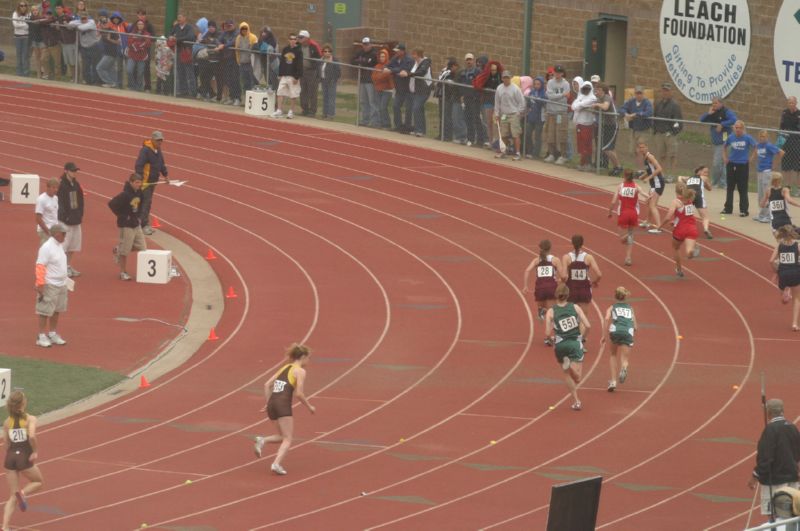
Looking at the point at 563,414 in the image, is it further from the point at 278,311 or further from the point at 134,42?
the point at 134,42

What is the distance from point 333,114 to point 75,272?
12.3 m

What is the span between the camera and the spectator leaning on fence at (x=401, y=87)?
3366 centimetres

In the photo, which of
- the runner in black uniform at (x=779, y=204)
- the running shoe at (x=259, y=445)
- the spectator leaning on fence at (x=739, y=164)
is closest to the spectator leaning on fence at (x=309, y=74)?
the spectator leaning on fence at (x=739, y=164)

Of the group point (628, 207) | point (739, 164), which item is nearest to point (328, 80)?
point (739, 164)

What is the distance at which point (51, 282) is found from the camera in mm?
20938

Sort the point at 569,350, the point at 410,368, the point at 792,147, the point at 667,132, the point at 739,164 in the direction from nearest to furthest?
the point at 569,350 → the point at 410,368 → the point at 739,164 → the point at 792,147 → the point at 667,132

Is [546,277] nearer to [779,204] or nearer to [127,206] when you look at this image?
[779,204]

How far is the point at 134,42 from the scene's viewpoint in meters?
37.3

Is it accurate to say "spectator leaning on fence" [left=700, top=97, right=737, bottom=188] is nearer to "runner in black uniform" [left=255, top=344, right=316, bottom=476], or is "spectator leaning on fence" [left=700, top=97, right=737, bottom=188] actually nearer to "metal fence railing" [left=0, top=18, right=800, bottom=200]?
"metal fence railing" [left=0, top=18, right=800, bottom=200]

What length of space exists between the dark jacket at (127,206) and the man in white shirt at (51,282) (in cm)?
316

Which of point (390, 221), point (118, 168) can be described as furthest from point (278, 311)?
Answer: point (118, 168)

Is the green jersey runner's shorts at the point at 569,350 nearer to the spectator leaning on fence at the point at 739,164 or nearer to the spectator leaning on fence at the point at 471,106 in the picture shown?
the spectator leaning on fence at the point at 739,164

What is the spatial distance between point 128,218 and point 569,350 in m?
8.36

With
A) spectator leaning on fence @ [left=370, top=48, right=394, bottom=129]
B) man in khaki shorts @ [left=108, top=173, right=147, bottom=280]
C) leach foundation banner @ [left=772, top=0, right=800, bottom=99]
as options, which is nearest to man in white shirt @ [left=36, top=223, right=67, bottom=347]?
man in khaki shorts @ [left=108, top=173, right=147, bottom=280]
